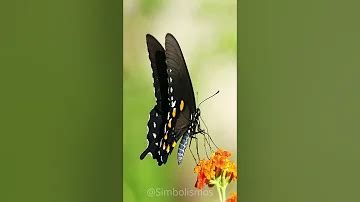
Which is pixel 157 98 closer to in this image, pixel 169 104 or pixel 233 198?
pixel 169 104

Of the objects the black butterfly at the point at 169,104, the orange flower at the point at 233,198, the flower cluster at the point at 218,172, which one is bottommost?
the orange flower at the point at 233,198

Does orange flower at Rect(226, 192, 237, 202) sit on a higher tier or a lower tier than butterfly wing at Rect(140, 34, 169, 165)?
lower
